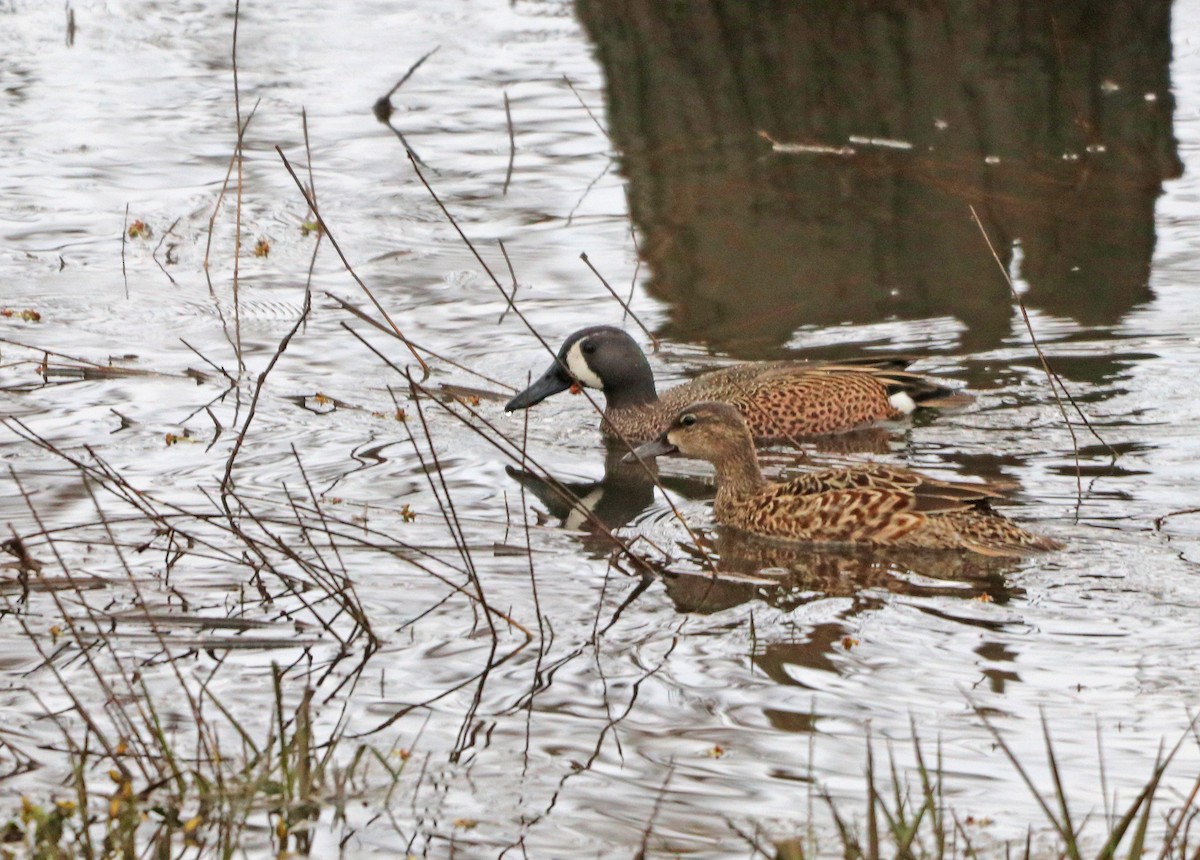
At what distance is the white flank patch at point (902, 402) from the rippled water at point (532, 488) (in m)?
0.10

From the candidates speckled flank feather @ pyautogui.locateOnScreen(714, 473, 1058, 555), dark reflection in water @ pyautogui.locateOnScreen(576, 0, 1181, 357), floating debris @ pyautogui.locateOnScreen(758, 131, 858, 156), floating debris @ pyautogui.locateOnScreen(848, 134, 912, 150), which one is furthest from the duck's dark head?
floating debris @ pyautogui.locateOnScreen(848, 134, 912, 150)

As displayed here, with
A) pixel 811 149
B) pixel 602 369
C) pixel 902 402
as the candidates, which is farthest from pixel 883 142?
pixel 602 369

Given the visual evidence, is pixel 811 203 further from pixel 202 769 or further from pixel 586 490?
pixel 202 769

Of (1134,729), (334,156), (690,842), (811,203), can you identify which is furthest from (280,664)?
(334,156)

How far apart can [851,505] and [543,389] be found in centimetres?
239

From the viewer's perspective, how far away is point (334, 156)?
13836 millimetres

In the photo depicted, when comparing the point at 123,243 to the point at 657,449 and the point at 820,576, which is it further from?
the point at 820,576

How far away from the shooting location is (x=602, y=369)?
9.41 meters

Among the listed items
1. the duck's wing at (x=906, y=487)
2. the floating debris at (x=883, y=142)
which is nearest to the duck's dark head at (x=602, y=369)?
the duck's wing at (x=906, y=487)

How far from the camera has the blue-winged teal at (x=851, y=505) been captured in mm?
7000

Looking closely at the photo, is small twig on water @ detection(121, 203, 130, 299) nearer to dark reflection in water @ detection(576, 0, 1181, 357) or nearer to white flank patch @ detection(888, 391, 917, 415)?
dark reflection in water @ detection(576, 0, 1181, 357)

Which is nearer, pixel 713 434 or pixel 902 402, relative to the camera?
pixel 713 434

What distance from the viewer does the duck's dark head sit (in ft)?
30.4

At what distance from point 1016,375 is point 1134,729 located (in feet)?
14.5
